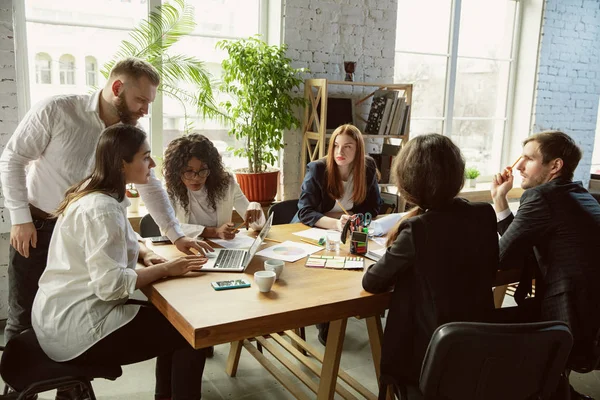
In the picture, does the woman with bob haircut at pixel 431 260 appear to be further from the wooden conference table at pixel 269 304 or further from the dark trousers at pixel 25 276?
the dark trousers at pixel 25 276

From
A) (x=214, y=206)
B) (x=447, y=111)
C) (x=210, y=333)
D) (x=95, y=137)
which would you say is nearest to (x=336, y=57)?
(x=447, y=111)

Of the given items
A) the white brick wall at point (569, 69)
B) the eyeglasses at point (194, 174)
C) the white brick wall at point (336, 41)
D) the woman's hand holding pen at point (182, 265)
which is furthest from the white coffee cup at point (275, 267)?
the white brick wall at point (569, 69)

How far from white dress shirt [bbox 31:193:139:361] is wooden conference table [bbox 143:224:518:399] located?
15 cm

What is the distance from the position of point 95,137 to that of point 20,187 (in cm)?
36

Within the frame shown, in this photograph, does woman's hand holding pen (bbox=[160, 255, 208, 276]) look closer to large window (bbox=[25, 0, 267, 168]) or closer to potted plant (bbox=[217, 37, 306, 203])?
potted plant (bbox=[217, 37, 306, 203])

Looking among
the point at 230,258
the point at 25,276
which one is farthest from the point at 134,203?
the point at 230,258

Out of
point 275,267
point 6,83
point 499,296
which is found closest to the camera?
point 275,267

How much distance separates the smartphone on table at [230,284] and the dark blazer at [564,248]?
3.30 ft

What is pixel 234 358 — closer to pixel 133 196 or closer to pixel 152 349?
pixel 152 349

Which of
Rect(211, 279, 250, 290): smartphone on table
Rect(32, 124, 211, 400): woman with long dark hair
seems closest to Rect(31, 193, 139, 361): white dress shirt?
Rect(32, 124, 211, 400): woman with long dark hair

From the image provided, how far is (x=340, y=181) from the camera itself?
3.10 metres

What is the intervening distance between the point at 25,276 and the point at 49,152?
52 cm

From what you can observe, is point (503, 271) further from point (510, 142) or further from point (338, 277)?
point (510, 142)

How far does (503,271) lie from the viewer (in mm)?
2123
